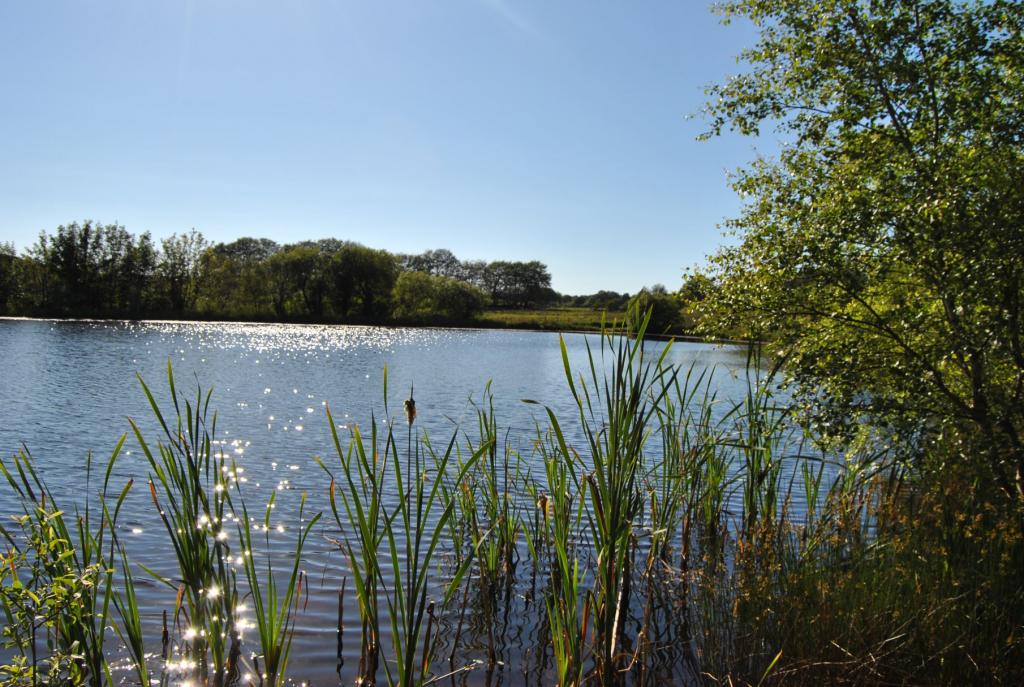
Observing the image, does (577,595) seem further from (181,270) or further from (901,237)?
(181,270)

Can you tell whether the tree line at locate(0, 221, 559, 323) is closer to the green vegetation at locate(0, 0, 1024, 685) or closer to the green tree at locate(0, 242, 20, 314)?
the green tree at locate(0, 242, 20, 314)

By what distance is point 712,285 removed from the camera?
9266 millimetres

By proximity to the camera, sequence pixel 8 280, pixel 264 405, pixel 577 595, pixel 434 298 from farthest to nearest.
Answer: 1. pixel 434 298
2. pixel 8 280
3. pixel 264 405
4. pixel 577 595

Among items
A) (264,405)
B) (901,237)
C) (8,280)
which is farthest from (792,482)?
(8,280)

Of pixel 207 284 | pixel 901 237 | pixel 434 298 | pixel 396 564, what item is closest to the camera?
pixel 396 564

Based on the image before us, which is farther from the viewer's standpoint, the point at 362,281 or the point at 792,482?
the point at 362,281

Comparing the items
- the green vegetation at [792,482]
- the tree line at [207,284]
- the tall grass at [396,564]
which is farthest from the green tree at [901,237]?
the tree line at [207,284]

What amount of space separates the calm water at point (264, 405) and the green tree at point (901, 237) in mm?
1249

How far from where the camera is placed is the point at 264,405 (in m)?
22.9

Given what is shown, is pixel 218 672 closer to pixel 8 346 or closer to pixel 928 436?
pixel 928 436

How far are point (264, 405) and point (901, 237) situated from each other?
65.6ft

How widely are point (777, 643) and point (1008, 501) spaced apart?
2.81m

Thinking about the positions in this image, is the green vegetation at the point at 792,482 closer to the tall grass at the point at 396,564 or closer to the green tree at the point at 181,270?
the tall grass at the point at 396,564

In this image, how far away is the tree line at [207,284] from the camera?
79750mm
